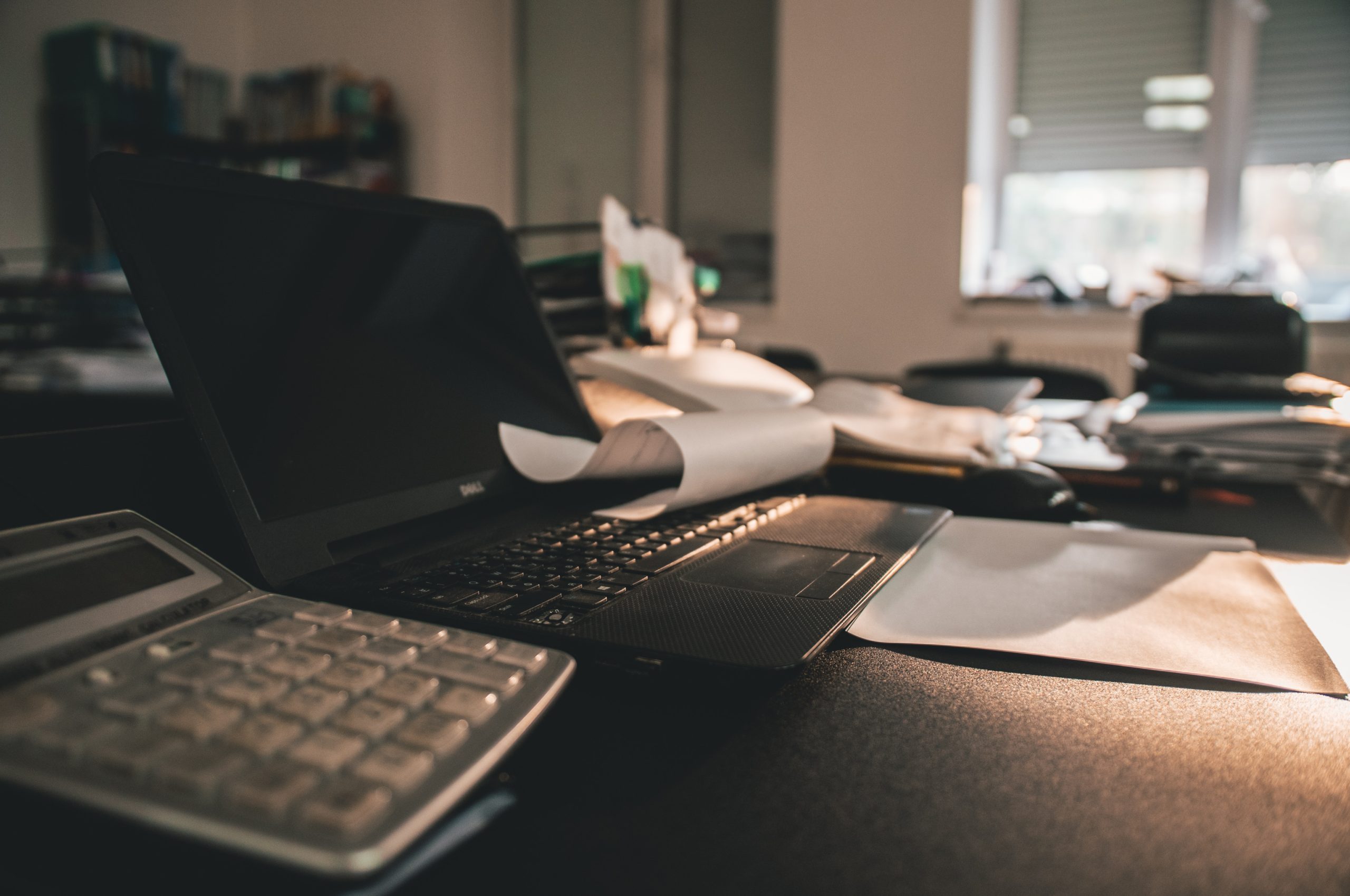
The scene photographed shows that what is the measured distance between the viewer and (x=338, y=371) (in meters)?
0.51

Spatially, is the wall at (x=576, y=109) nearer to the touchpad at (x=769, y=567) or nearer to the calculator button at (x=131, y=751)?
the touchpad at (x=769, y=567)

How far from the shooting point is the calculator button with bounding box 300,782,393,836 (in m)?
0.19

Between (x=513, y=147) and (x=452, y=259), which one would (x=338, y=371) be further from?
(x=513, y=147)

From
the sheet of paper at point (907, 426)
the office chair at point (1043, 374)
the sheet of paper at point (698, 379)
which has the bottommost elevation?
the office chair at point (1043, 374)

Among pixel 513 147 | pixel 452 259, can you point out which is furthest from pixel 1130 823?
pixel 513 147

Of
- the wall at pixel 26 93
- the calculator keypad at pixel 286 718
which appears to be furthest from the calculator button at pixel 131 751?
the wall at pixel 26 93

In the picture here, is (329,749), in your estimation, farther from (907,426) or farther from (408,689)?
(907,426)

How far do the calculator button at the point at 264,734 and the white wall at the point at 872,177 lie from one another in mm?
3341

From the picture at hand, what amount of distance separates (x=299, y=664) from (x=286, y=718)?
0.03 m

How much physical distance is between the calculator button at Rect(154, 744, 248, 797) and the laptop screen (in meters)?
0.21

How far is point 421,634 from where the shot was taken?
0.97 feet

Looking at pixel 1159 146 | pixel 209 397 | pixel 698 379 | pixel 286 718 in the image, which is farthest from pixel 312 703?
pixel 1159 146

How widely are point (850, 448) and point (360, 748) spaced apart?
1.90 ft

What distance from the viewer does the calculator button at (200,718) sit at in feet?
0.74
